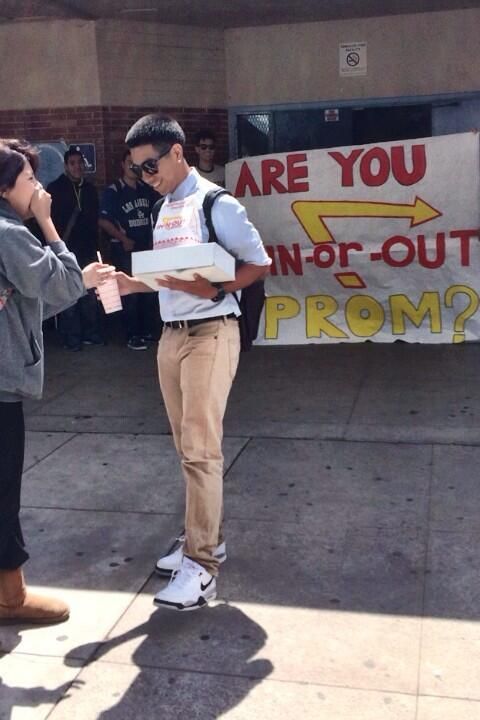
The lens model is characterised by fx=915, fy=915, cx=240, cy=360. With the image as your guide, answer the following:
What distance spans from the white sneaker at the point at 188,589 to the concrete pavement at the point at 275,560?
8 cm

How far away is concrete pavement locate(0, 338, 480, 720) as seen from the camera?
3219mm

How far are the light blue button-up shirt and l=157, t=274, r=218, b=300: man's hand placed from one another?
10cm

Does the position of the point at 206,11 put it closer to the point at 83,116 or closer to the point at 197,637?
the point at 83,116

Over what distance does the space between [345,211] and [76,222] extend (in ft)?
8.50

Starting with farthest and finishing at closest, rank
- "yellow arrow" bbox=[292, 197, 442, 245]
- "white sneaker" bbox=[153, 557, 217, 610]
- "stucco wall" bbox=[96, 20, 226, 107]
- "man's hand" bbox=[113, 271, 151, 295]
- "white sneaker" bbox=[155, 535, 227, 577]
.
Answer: "stucco wall" bbox=[96, 20, 226, 107], "yellow arrow" bbox=[292, 197, 442, 245], "white sneaker" bbox=[155, 535, 227, 577], "man's hand" bbox=[113, 271, 151, 295], "white sneaker" bbox=[153, 557, 217, 610]

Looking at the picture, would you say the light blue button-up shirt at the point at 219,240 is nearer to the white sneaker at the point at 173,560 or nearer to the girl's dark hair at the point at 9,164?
the girl's dark hair at the point at 9,164

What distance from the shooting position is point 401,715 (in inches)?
119

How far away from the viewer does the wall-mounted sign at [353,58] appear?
9820mm

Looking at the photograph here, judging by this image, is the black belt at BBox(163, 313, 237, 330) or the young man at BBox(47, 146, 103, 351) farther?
the young man at BBox(47, 146, 103, 351)

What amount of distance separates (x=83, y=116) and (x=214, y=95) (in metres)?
1.60

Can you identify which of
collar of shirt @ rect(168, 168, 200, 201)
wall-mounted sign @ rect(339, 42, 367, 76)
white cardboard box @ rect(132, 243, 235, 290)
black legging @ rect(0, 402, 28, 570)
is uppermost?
wall-mounted sign @ rect(339, 42, 367, 76)

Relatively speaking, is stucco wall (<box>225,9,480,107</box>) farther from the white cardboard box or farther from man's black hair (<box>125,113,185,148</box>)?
the white cardboard box

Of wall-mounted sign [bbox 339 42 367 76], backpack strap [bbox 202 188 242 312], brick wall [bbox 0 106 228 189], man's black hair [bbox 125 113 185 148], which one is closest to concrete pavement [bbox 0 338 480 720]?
backpack strap [bbox 202 188 242 312]

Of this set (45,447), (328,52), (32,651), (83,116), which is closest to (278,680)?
(32,651)
